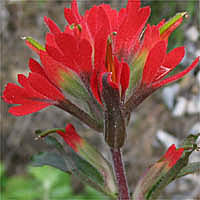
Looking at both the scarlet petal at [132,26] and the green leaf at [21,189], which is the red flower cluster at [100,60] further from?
the green leaf at [21,189]

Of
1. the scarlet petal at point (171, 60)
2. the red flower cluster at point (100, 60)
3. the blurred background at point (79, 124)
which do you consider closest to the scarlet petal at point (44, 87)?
the red flower cluster at point (100, 60)

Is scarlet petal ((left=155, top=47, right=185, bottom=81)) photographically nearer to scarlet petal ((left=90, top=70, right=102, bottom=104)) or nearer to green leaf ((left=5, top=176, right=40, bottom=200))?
scarlet petal ((left=90, top=70, right=102, bottom=104))

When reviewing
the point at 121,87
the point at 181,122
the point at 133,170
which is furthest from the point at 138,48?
the point at 133,170

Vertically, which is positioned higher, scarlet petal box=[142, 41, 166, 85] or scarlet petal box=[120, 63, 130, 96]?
scarlet petal box=[142, 41, 166, 85]

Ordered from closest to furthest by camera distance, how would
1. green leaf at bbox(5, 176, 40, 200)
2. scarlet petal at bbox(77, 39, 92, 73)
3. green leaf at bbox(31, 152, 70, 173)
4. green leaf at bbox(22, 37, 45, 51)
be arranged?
scarlet petal at bbox(77, 39, 92, 73)
green leaf at bbox(22, 37, 45, 51)
green leaf at bbox(31, 152, 70, 173)
green leaf at bbox(5, 176, 40, 200)

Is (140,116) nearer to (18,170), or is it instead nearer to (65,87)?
(18,170)

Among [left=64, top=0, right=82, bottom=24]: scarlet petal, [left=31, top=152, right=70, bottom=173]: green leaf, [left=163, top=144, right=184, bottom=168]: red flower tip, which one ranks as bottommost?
[left=163, top=144, right=184, bottom=168]: red flower tip

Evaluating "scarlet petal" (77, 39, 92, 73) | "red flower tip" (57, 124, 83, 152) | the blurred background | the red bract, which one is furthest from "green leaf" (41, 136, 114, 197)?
the blurred background

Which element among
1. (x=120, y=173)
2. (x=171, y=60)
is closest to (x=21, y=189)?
(x=120, y=173)
